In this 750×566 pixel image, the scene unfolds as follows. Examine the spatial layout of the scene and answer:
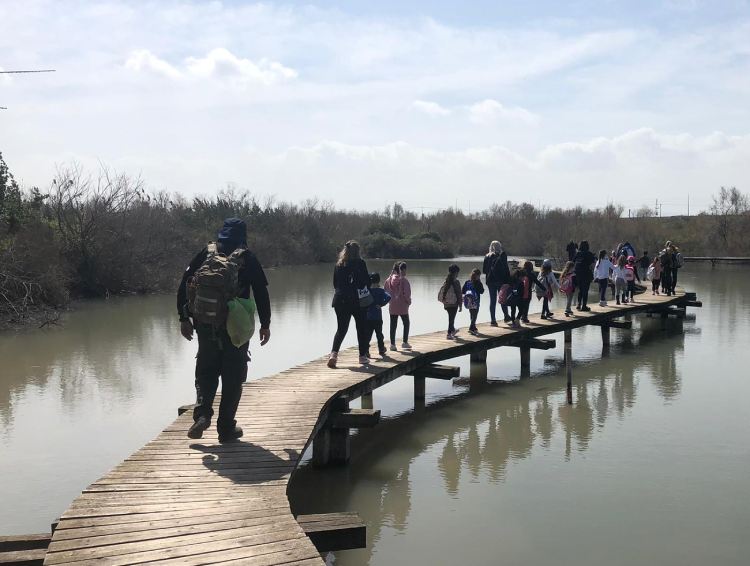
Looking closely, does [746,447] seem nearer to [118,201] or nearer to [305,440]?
[305,440]

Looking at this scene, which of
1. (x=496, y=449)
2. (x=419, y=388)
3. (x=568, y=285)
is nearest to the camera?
(x=496, y=449)

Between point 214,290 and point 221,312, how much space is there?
19cm

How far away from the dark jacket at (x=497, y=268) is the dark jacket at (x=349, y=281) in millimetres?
4466

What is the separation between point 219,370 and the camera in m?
6.68

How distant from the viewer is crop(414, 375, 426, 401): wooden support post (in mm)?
12344

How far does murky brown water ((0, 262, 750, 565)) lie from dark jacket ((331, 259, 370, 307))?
1840mm

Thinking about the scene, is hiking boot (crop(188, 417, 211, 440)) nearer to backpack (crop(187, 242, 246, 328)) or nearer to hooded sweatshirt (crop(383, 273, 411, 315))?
backpack (crop(187, 242, 246, 328))

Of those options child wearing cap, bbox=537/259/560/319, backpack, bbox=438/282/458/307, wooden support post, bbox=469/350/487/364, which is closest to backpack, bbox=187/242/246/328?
backpack, bbox=438/282/458/307

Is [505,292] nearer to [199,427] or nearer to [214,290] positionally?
[199,427]

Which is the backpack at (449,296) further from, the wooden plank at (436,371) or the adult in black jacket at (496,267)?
the wooden plank at (436,371)

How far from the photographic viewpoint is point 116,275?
31328 millimetres

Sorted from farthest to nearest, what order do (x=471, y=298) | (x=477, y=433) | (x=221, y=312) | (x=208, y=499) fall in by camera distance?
(x=471, y=298) < (x=477, y=433) < (x=221, y=312) < (x=208, y=499)

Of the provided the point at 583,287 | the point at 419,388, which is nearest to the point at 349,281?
the point at 419,388

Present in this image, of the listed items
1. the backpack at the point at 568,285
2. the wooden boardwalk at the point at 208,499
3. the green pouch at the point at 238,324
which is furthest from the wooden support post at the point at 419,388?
the green pouch at the point at 238,324
